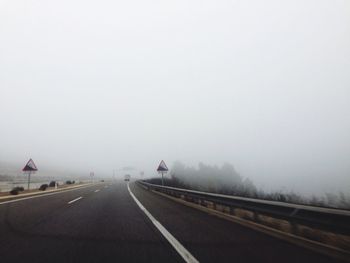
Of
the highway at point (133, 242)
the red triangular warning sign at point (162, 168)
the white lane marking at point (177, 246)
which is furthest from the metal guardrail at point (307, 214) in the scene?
the red triangular warning sign at point (162, 168)

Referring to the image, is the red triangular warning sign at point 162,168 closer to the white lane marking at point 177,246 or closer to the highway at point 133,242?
the highway at point 133,242

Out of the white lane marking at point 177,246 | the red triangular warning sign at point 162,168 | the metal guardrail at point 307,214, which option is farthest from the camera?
the red triangular warning sign at point 162,168

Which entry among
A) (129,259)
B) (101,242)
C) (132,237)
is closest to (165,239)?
(132,237)

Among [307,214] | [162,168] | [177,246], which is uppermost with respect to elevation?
[162,168]

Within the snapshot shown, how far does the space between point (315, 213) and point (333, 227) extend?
521 millimetres

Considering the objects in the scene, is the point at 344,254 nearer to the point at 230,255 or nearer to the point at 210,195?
the point at 230,255

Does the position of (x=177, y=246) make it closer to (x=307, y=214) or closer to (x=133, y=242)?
(x=133, y=242)

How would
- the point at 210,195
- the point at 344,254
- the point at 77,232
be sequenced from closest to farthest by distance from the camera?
the point at 344,254
the point at 77,232
the point at 210,195

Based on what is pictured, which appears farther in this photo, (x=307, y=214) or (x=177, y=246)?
(x=307, y=214)

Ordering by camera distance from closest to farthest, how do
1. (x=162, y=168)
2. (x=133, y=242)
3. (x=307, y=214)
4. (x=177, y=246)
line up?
(x=177, y=246)
(x=133, y=242)
(x=307, y=214)
(x=162, y=168)

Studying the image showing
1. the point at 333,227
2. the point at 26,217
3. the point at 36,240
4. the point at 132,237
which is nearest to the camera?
the point at 333,227

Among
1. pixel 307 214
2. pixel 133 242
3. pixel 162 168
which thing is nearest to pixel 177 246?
pixel 133 242

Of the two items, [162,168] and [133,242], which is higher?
[162,168]

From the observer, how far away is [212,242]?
20.7 ft
